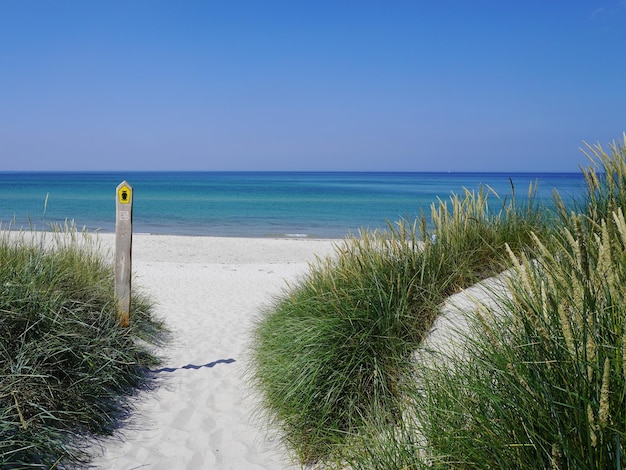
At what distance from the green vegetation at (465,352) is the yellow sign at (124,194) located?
7.26 feet

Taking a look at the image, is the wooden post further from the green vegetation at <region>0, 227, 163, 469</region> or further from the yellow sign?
the green vegetation at <region>0, 227, 163, 469</region>

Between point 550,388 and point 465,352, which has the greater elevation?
point 550,388

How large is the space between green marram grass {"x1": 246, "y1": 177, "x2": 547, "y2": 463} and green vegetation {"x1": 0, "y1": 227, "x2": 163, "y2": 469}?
4.47 ft

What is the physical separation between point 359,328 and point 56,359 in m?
2.42

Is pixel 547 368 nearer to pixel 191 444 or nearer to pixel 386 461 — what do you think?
pixel 386 461

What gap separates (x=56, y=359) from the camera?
4.07m

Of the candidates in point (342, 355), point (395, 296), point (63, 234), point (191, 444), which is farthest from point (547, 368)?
point (63, 234)

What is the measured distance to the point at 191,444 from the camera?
4.24m

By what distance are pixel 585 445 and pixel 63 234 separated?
622cm

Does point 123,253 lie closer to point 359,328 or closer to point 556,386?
point 359,328

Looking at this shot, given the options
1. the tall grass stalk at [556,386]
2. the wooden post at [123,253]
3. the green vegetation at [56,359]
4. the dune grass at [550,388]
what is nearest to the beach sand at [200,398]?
the green vegetation at [56,359]

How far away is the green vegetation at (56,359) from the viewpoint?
346cm

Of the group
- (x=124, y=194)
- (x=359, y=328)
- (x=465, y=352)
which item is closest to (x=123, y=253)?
(x=124, y=194)

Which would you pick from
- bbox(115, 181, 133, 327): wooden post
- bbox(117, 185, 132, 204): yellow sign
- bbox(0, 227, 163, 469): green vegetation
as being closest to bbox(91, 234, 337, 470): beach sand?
bbox(0, 227, 163, 469): green vegetation
